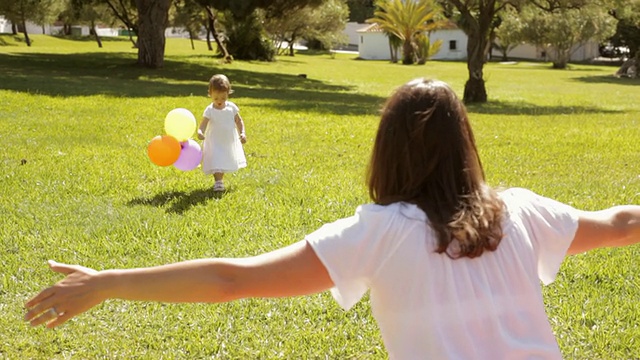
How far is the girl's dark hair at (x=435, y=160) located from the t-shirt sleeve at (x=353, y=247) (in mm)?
104

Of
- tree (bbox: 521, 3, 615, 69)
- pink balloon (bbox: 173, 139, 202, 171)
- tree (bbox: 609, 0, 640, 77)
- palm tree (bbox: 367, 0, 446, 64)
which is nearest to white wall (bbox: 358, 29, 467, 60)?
palm tree (bbox: 367, 0, 446, 64)

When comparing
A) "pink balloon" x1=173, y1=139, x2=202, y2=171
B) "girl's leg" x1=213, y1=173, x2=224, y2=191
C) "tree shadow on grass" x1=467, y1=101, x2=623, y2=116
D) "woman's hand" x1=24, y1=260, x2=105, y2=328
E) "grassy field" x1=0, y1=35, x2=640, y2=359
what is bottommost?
"tree shadow on grass" x1=467, y1=101, x2=623, y2=116

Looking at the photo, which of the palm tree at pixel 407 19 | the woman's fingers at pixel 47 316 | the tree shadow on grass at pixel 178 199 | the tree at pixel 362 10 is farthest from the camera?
the tree at pixel 362 10

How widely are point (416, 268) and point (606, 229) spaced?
71 cm

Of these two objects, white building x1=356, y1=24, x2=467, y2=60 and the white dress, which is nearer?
the white dress

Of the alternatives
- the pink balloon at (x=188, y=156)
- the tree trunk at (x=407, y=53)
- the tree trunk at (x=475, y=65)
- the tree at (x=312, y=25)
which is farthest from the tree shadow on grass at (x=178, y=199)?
the tree trunk at (x=407, y=53)

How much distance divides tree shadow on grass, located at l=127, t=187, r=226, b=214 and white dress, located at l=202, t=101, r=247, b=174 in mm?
293

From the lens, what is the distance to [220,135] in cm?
836

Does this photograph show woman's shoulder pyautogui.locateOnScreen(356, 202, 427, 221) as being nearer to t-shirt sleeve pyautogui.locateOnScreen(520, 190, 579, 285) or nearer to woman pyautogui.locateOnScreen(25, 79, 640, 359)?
woman pyautogui.locateOnScreen(25, 79, 640, 359)

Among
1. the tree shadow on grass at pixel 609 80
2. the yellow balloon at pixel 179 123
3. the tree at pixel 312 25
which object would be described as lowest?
the tree shadow on grass at pixel 609 80

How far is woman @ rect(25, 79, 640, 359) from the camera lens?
2.01 metres

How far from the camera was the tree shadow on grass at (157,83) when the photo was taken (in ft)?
60.1

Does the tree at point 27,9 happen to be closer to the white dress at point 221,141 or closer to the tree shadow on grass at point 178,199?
the white dress at point 221,141

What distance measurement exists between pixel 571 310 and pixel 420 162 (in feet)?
10.3
